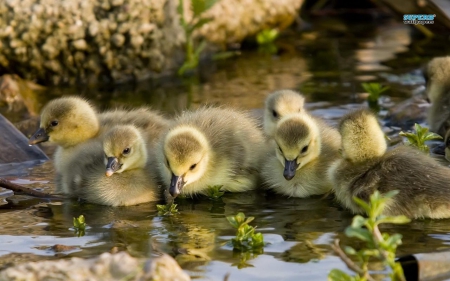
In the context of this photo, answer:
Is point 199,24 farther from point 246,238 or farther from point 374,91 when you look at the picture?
point 246,238

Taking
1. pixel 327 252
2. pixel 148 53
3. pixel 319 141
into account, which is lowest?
pixel 327 252

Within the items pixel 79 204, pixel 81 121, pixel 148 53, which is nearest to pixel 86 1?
pixel 148 53

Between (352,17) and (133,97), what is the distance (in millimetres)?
4028

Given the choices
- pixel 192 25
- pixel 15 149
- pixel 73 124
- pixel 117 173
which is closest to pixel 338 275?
pixel 117 173

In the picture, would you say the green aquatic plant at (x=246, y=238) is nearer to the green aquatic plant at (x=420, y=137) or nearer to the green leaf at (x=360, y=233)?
the green leaf at (x=360, y=233)

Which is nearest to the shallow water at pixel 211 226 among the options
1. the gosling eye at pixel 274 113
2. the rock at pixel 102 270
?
the rock at pixel 102 270

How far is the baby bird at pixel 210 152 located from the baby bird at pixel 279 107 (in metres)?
0.21

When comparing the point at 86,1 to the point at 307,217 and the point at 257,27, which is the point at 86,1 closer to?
the point at 257,27

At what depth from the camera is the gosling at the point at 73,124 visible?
5.90 m

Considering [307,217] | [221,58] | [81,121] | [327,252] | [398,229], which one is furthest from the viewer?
[221,58]

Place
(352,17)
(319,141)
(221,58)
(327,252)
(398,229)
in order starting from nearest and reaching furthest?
(327,252) < (398,229) < (319,141) < (221,58) < (352,17)

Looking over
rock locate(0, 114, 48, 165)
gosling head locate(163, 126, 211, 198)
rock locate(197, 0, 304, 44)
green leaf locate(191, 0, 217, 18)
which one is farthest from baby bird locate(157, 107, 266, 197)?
rock locate(197, 0, 304, 44)

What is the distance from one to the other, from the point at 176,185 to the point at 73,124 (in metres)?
1.08

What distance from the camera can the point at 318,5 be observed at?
1163cm
